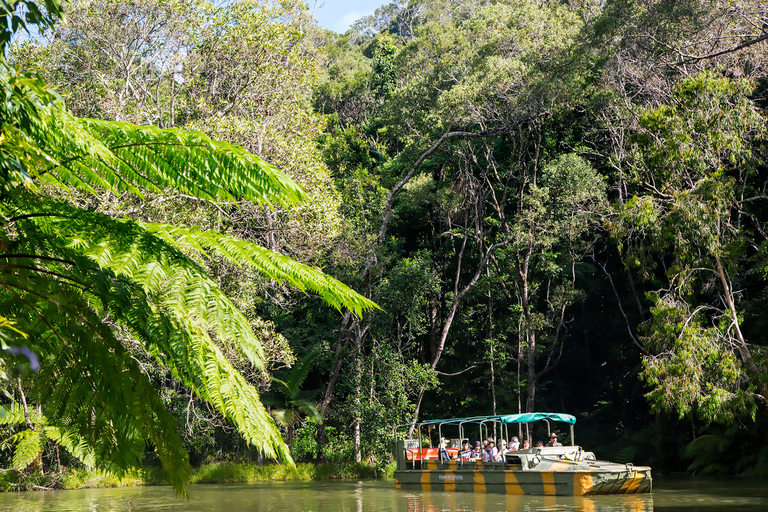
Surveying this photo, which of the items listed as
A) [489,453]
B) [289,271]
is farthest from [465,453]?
[289,271]

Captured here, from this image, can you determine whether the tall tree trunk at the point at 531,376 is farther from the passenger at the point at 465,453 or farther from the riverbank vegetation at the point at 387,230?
the passenger at the point at 465,453

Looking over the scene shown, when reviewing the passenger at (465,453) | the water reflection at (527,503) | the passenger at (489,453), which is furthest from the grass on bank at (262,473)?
the water reflection at (527,503)

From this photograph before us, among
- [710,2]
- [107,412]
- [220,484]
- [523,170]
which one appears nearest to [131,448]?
[107,412]

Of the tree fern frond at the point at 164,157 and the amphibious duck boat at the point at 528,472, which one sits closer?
the tree fern frond at the point at 164,157

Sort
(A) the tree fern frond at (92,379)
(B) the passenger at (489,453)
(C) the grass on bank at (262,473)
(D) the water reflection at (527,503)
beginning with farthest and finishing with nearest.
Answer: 1. (C) the grass on bank at (262,473)
2. (B) the passenger at (489,453)
3. (D) the water reflection at (527,503)
4. (A) the tree fern frond at (92,379)

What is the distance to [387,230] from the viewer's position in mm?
30516

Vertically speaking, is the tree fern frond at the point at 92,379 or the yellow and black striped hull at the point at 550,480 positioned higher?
the tree fern frond at the point at 92,379

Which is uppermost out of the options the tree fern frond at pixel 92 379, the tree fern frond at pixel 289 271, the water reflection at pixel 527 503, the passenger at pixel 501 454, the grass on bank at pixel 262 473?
the tree fern frond at pixel 289 271

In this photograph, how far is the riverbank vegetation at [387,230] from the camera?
2.54 m

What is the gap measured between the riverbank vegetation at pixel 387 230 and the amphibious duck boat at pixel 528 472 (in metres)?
2.03

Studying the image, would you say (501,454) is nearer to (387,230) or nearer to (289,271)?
(387,230)

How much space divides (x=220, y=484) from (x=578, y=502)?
1210 cm

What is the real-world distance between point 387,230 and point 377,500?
13.9 m

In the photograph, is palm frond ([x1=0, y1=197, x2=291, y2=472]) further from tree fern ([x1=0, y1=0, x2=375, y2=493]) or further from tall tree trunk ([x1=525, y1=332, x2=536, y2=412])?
tall tree trunk ([x1=525, y1=332, x2=536, y2=412])
